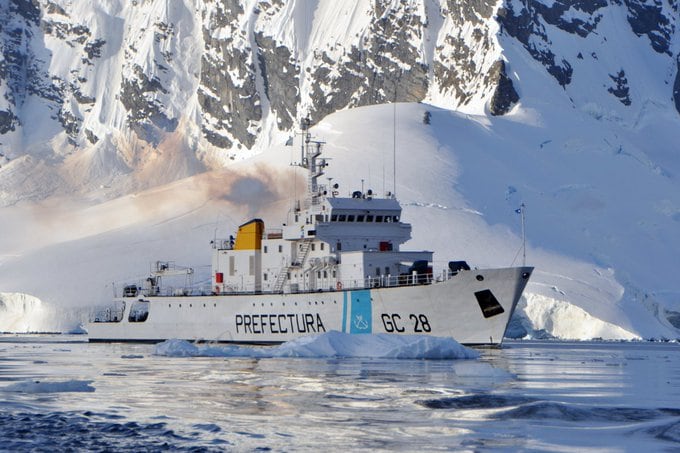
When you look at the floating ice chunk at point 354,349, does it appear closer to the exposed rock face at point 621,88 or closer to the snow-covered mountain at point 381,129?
the snow-covered mountain at point 381,129

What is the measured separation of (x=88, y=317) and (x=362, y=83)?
6533 centimetres

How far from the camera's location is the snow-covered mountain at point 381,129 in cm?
10788

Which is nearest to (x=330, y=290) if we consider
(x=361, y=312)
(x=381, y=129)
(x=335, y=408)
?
(x=361, y=312)

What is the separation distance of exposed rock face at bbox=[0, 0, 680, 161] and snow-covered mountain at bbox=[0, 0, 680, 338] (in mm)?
317

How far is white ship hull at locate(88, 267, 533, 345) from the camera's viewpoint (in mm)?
51844

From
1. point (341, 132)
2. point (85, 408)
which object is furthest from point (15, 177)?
point (85, 408)

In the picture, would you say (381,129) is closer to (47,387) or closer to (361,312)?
(361,312)

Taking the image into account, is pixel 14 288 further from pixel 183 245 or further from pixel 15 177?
pixel 15 177

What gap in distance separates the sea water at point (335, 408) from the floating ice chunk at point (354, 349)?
11.8 feet

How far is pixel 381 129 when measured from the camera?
131 metres

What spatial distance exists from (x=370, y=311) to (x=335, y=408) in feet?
93.5

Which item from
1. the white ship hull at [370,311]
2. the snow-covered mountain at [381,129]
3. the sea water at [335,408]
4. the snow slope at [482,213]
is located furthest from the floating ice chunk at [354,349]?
the snow-covered mountain at [381,129]

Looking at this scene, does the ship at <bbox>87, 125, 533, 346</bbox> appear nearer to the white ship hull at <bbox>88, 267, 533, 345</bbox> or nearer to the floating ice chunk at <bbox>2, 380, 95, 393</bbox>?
the white ship hull at <bbox>88, 267, 533, 345</bbox>

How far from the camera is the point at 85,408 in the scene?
24.9m
